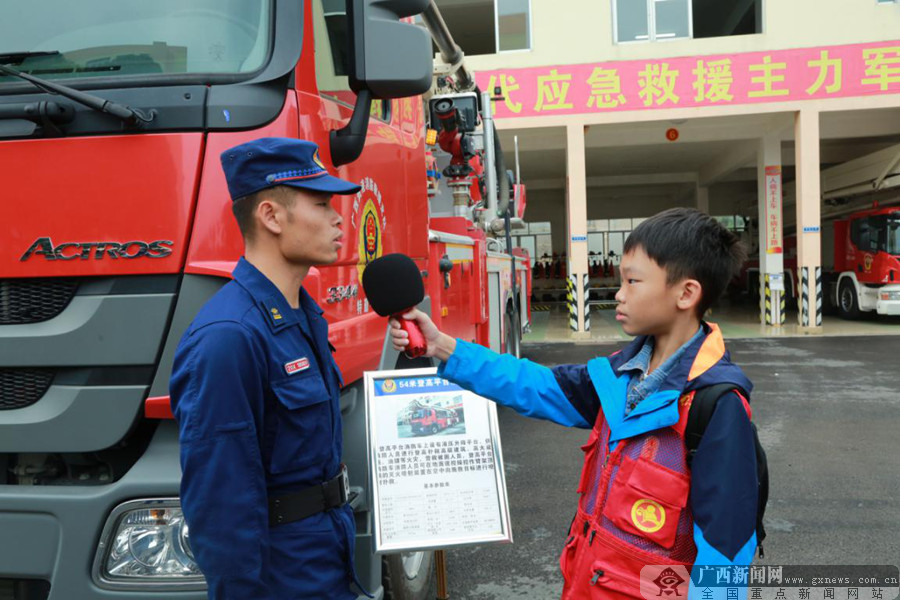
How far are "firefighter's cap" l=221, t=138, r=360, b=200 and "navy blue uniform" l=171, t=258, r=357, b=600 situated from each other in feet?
0.63

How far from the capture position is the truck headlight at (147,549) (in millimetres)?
1874

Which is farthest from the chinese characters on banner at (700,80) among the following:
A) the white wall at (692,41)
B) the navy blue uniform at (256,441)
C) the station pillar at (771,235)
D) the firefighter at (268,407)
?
the navy blue uniform at (256,441)

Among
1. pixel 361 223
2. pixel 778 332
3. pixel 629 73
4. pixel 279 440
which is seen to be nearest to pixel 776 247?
pixel 778 332

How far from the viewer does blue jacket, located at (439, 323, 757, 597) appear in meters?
1.49

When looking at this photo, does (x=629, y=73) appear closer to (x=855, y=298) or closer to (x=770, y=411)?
(x=855, y=298)

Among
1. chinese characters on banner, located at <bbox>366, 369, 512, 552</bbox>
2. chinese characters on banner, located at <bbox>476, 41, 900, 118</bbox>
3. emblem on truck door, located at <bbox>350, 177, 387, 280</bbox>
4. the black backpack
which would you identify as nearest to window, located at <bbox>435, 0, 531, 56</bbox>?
chinese characters on banner, located at <bbox>476, 41, 900, 118</bbox>

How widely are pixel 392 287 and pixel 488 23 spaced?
17787mm

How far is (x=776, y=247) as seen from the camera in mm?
14945

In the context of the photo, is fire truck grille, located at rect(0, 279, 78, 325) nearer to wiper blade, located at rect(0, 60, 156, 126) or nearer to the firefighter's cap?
wiper blade, located at rect(0, 60, 156, 126)

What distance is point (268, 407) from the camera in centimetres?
162

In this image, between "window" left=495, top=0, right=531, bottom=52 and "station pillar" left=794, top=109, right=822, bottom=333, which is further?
"window" left=495, top=0, right=531, bottom=52

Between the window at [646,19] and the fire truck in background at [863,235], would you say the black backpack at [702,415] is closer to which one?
the window at [646,19]

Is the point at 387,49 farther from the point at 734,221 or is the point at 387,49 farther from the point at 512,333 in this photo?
the point at 734,221

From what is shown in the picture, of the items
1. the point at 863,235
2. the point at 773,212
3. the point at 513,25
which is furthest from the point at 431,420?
the point at 863,235
